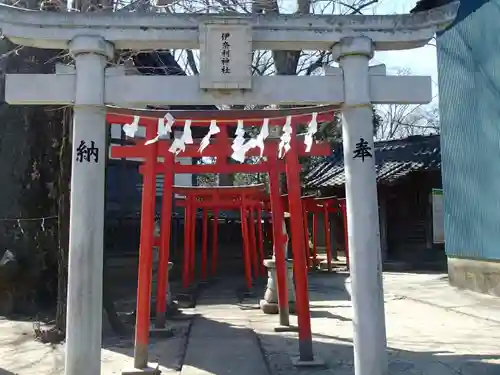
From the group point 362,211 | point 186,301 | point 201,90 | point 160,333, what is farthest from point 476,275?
point 201,90

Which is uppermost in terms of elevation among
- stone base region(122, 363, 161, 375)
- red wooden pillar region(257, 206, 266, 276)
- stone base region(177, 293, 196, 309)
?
red wooden pillar region(257, 206, 266, 276)

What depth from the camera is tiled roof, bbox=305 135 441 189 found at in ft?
61.3

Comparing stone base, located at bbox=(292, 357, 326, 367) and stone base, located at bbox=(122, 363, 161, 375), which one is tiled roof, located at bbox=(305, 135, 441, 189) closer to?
stone base, located at bbox=(292, 357, 326, 367)

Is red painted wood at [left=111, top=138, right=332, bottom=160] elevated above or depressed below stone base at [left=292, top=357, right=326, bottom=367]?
above

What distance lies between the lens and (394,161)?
787 inches

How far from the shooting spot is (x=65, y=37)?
5.01 m

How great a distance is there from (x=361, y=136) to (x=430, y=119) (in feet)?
109

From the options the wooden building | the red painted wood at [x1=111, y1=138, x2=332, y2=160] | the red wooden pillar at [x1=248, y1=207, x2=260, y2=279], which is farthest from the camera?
the wooden building

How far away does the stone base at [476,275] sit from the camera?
1174 cm

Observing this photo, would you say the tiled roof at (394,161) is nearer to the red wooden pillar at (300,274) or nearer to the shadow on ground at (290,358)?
the shadow on ground at (290,358)

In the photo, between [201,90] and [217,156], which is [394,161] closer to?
[217,156]

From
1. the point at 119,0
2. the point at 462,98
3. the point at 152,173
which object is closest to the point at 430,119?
the point at 462,98

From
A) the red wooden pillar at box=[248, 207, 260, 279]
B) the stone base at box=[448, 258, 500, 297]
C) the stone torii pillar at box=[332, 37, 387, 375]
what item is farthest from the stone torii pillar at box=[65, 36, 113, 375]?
the red wooden pillar at box=[248, 207, 260, 279]

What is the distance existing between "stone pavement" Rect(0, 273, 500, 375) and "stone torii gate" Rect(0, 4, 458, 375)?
81.4 inches
